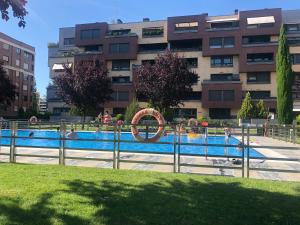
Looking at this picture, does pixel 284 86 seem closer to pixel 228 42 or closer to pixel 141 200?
pixel 228 42

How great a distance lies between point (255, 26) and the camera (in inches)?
2309

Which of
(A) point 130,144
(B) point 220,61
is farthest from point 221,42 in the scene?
(A) point 130,144

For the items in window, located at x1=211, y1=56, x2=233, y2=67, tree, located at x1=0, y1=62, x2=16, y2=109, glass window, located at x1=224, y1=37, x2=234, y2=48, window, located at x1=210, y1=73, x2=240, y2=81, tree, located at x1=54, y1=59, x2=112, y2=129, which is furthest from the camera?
window, located at x1=211, y1=56, x2=233, y2=67

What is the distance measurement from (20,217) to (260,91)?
55.8m

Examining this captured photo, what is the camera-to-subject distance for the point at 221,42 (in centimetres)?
5997

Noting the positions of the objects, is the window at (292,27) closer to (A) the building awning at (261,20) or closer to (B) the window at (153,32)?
(A) the building awning at (261,20)

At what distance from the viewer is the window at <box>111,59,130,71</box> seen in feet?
217

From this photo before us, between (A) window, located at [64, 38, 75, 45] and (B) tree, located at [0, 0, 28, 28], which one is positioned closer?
(B) tree, located at [0, 0, 28, 28]

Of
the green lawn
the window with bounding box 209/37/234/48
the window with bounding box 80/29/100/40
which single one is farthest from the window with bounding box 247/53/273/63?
the green lawn

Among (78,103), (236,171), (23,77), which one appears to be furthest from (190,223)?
(23,77)

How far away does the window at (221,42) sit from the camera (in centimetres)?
5941

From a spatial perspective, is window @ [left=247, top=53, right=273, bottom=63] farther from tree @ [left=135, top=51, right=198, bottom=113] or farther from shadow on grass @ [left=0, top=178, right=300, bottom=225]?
shadow on grass @ [left=0, top=178, right=300, bottom=225]

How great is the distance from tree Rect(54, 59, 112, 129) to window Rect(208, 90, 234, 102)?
17134 mm

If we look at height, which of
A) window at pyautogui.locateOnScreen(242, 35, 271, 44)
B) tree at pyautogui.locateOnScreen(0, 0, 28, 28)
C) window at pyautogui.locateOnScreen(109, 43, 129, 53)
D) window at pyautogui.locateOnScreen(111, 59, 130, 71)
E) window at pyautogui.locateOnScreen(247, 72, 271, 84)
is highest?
window at pyautogui.locateOnScreen(242, 35, 271, 44)
